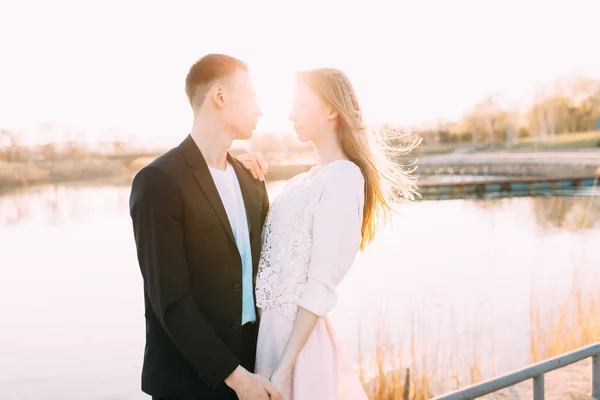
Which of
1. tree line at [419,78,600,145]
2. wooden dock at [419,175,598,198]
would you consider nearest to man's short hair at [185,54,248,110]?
wooden dock at [419,175,598,198]

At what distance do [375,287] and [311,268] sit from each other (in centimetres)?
1316

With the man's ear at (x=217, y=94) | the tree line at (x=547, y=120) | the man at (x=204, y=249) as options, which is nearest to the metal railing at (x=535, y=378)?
the man at (x=204, y=249)

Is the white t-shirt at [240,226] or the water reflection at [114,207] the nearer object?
the white t-shirt at [240,226]

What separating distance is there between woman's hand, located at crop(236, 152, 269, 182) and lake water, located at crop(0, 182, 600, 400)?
5130 millimetres

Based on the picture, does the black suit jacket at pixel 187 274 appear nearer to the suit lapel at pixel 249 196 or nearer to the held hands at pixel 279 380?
the suit lapel at pixel 249 196

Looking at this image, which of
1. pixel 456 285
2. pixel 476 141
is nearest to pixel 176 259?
pixel 456 285

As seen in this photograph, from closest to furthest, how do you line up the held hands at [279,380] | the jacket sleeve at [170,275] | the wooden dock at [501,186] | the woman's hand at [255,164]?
1. the jacket sleeve at [170,275]
2. the held hands at [279,380]
3. the woman's hand at [255,164]
4. the wooden dock at [501,186]

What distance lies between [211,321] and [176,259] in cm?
27

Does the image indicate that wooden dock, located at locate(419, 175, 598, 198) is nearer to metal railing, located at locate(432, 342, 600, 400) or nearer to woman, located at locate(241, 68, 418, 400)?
metal railing, located at locate(432, 342, 600, 400)

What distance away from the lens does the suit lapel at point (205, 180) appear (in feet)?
6.12

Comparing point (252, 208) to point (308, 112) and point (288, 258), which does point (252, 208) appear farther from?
point (308, 112)

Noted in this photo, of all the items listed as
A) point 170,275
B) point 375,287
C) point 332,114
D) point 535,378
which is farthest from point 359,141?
point 375,287

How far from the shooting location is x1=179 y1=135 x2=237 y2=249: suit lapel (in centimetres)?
187

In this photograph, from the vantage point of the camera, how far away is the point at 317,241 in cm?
188
